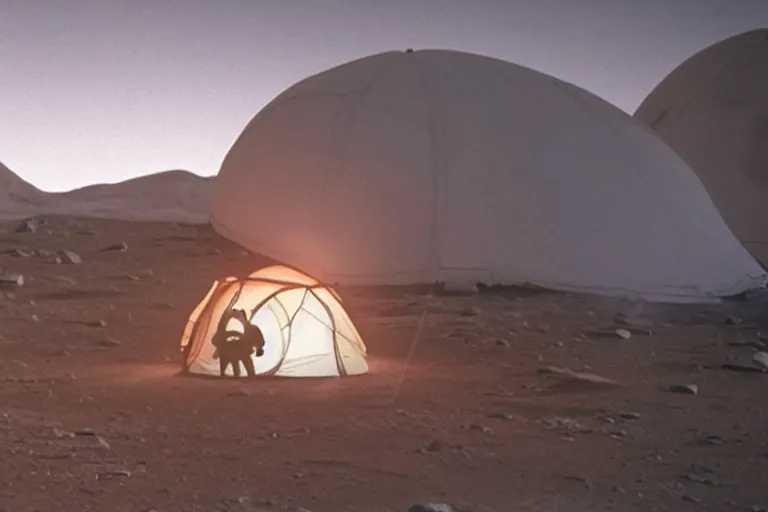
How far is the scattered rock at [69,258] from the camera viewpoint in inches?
593

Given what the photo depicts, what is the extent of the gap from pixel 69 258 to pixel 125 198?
2128 cm

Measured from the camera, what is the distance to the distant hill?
3177cm

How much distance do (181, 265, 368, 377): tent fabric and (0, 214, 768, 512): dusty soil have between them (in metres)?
0.28

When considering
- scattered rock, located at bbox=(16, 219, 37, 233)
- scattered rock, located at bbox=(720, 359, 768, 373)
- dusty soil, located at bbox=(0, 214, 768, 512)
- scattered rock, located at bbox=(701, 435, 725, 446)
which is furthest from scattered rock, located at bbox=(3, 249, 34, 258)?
scattered rock, located at bbox=(701, 435, 725, 446)

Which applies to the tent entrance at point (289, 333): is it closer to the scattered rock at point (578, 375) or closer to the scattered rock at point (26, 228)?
the scattered rock at point (578, 375)

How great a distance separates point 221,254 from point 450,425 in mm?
9915

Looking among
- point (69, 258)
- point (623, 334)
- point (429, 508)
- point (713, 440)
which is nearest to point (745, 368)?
point (623, 334)

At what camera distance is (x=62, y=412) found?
19.2 feet

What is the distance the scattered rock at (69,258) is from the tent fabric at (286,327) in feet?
24.4

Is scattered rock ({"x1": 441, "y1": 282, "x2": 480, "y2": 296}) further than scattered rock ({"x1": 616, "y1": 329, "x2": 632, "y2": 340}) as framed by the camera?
Yes

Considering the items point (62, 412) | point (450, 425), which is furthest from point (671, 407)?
point (62, 412)

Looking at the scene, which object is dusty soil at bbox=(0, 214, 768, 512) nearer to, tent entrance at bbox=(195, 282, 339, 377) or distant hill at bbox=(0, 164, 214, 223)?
tent entrance at bbox=(195, 282, 339, 377)

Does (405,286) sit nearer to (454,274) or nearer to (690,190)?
(454,274)

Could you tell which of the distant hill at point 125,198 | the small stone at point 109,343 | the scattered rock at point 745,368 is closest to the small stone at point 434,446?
the scattered rock at point 745,368
